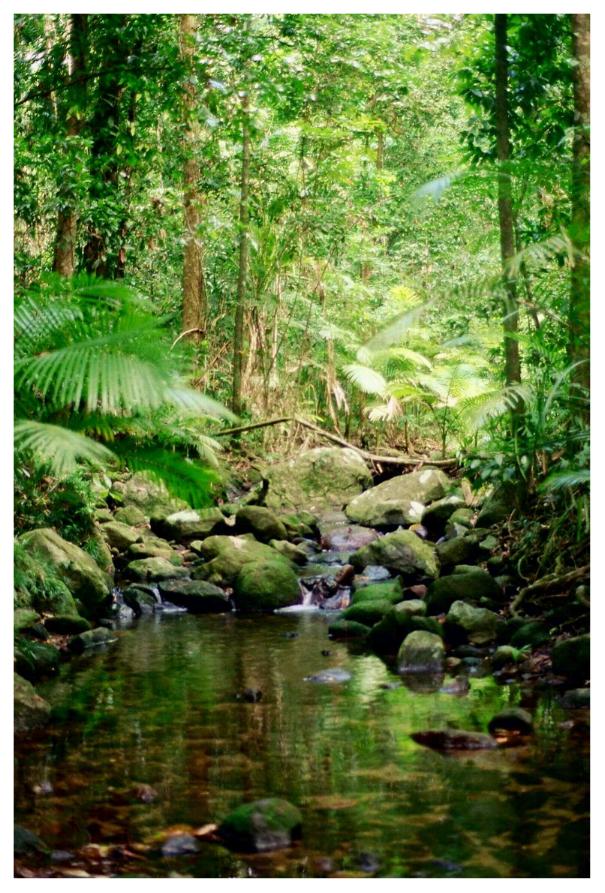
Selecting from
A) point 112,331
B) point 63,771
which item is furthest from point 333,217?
point 63,771

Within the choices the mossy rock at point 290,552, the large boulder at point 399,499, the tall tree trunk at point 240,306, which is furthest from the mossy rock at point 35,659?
the tall tree trunk at point 240,306

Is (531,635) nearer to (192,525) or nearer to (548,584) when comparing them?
(548,584)

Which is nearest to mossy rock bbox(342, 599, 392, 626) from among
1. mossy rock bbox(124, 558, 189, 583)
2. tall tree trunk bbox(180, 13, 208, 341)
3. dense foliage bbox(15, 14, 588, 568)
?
dense foliage bbox(15, 14, 588, 568)

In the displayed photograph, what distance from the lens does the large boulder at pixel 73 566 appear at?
5512mm

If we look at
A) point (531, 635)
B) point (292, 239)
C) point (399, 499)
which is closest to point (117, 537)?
point (399, 499)

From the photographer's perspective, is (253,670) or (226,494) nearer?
(253,670)

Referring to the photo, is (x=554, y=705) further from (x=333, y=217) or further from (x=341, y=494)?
(x=333, y=217)

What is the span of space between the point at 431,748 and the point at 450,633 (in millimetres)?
1610

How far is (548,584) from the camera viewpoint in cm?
459

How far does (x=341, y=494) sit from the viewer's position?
9570 millimetres

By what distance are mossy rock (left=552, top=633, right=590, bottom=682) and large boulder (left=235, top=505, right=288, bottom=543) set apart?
3.86 m

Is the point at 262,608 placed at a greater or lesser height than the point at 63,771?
greater

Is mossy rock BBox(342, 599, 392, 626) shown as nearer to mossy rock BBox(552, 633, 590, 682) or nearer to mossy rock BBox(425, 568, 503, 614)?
mossy rock BBox(425, 568, 503, 614)

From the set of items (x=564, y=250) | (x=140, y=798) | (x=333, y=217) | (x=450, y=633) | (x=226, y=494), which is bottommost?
(x=140, y=798)
